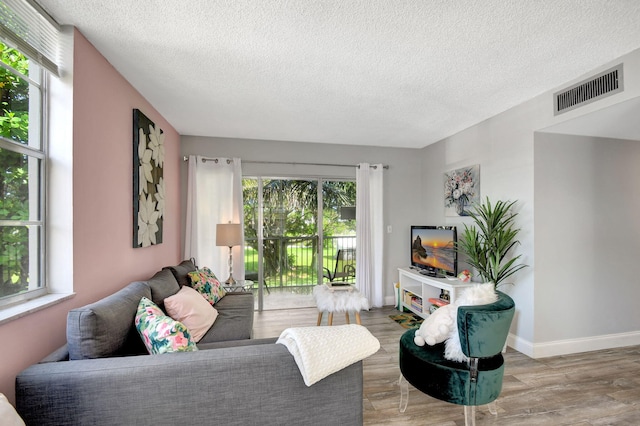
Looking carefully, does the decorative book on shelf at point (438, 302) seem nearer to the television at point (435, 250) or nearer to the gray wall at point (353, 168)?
the television at point (435, 250)

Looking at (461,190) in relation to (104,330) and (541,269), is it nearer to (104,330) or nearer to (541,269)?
(541,269)

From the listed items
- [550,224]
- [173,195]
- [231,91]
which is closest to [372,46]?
[231,91]

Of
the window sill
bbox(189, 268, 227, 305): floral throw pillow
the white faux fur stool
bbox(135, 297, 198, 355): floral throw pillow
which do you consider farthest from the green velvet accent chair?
the window sill

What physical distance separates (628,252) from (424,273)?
2065 millimetres

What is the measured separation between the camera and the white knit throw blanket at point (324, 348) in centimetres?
118

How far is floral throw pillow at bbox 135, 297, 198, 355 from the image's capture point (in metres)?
1.47

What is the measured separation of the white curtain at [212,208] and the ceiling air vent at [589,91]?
3.60 metres

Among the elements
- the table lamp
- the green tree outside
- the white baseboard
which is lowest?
the white baseboard

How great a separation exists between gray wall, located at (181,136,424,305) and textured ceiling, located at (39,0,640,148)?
0.96 meters

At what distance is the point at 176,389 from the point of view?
114 centimetres

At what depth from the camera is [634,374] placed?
240cm

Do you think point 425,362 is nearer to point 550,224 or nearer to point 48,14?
point 550,224

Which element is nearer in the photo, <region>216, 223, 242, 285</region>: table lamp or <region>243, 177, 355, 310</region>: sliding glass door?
<region>216, 223, 242, 285</region>: table lamp

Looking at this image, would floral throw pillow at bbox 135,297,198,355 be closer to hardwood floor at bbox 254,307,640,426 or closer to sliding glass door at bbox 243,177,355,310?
hardwood floor at bbox 254,307,640,426
